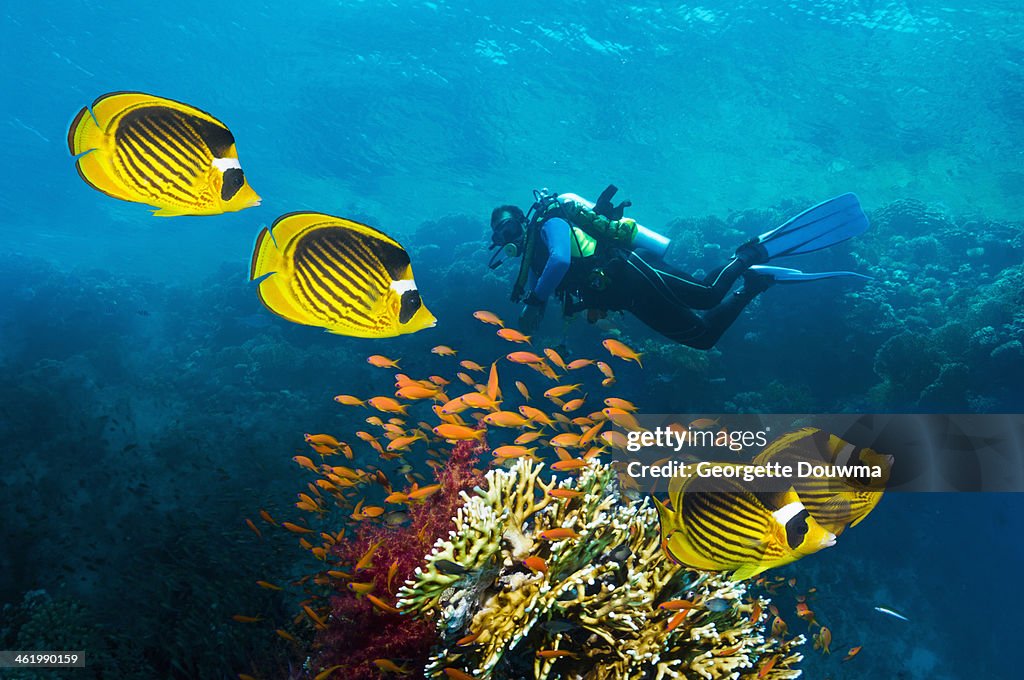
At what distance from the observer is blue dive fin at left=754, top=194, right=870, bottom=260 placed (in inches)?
323

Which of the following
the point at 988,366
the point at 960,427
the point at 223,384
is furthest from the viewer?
the point at 223,384

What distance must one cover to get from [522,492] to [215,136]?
295 cm

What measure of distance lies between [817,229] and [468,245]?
1406 cm

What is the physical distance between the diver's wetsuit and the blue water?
679 mm

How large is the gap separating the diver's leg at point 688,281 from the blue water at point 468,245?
1038mm

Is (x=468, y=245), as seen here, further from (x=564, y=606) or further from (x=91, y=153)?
(x=91, y=153)

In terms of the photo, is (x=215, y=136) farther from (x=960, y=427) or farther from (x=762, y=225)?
(x=762, y=225)

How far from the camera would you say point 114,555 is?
6.73 meters

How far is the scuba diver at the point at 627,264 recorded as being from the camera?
21.7 feet

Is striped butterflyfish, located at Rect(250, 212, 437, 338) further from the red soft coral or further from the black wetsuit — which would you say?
the black wetsuit

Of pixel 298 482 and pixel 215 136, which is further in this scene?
pixel 298 482

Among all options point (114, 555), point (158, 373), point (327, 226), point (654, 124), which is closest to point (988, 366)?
point (327, 226)

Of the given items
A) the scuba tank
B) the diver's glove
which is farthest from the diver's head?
the scuba tank

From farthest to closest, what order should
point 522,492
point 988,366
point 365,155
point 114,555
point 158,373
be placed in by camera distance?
point 365,155 → point 158,373 → point 988,366 → point 114,555 → point 522,492
